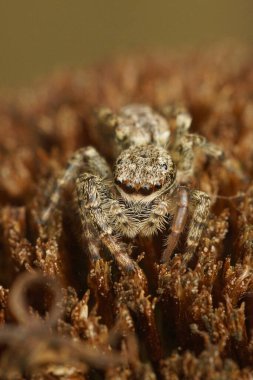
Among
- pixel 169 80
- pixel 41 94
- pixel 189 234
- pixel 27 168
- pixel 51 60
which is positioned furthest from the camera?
pixel 51 60

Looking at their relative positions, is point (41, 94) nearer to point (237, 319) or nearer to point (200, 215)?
point (200, 215)

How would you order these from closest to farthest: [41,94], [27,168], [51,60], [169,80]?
[27,168] < [169,80] < [41,94] < [51,60]

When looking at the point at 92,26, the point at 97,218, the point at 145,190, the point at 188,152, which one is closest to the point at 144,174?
the point at 145,190

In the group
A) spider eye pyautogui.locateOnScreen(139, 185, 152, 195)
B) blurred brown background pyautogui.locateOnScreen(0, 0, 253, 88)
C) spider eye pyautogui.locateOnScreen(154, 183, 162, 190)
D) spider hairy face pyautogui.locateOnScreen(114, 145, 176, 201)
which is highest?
blurred brown background pyautogui.locateOnScreen(0, 0, 253, 88)

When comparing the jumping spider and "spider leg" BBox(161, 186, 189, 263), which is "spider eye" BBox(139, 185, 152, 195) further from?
"spider leg" BBox(161, 186, 189, 263)

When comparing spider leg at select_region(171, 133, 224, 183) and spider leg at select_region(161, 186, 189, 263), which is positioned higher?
spider leg at select_region(171, 133, 224, 183)

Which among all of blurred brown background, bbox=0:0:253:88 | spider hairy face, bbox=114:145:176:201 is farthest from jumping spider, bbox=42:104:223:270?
blurred brown background, bbox=0:0:253:88

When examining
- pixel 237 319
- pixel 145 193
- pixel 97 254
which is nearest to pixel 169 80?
pixel 145 193
